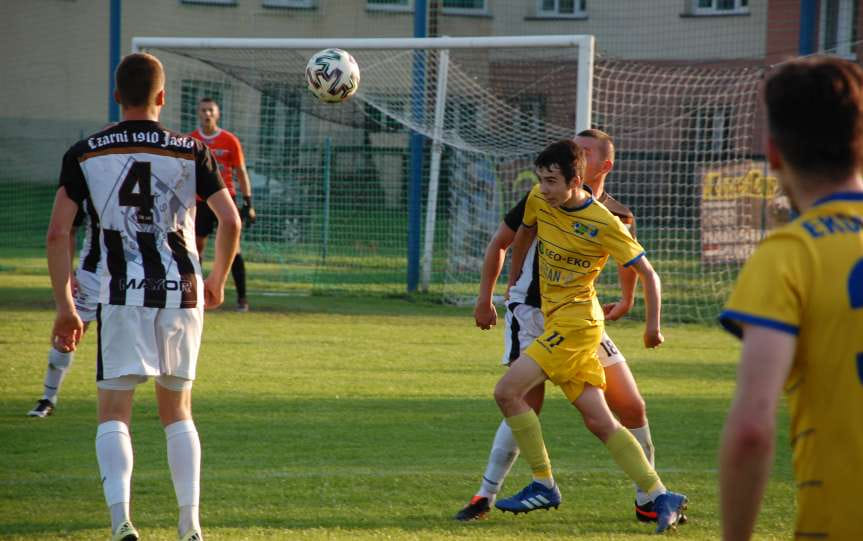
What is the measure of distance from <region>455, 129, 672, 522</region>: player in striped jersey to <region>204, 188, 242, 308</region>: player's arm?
4.26ft

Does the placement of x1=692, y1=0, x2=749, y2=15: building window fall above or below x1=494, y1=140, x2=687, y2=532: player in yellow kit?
above

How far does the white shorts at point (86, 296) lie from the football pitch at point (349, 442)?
0.70 m

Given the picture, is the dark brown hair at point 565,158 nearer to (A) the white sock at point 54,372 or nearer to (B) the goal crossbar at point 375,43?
(A) the white sock at point 54,372

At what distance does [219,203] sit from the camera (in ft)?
14.5

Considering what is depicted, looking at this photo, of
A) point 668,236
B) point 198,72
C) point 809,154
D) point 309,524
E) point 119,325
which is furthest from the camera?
point 198,72

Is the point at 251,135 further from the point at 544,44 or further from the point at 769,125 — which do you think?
the point at 769,125

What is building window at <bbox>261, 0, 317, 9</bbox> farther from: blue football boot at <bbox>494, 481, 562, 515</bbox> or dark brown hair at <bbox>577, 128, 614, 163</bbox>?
blue football boot at <bbox>494, 481, 562, 515</bbox>

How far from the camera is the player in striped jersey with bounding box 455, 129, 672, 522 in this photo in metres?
5.31

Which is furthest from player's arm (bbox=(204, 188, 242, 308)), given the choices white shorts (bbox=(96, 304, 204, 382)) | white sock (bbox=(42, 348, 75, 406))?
white sock (bbox=(42, 348, 75, 406))

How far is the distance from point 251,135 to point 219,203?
1395 centimetres

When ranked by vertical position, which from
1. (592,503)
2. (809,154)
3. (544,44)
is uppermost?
(544,44)

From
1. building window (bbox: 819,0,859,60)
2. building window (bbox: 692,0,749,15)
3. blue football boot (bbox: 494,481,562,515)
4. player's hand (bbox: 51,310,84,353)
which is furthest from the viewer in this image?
building window (bbox: 692,0,749,15)

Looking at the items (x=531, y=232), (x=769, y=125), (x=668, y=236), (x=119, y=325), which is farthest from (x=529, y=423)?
(x=668, y=236)

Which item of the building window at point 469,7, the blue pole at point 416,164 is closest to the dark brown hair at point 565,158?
the blue pole at point 416,164
